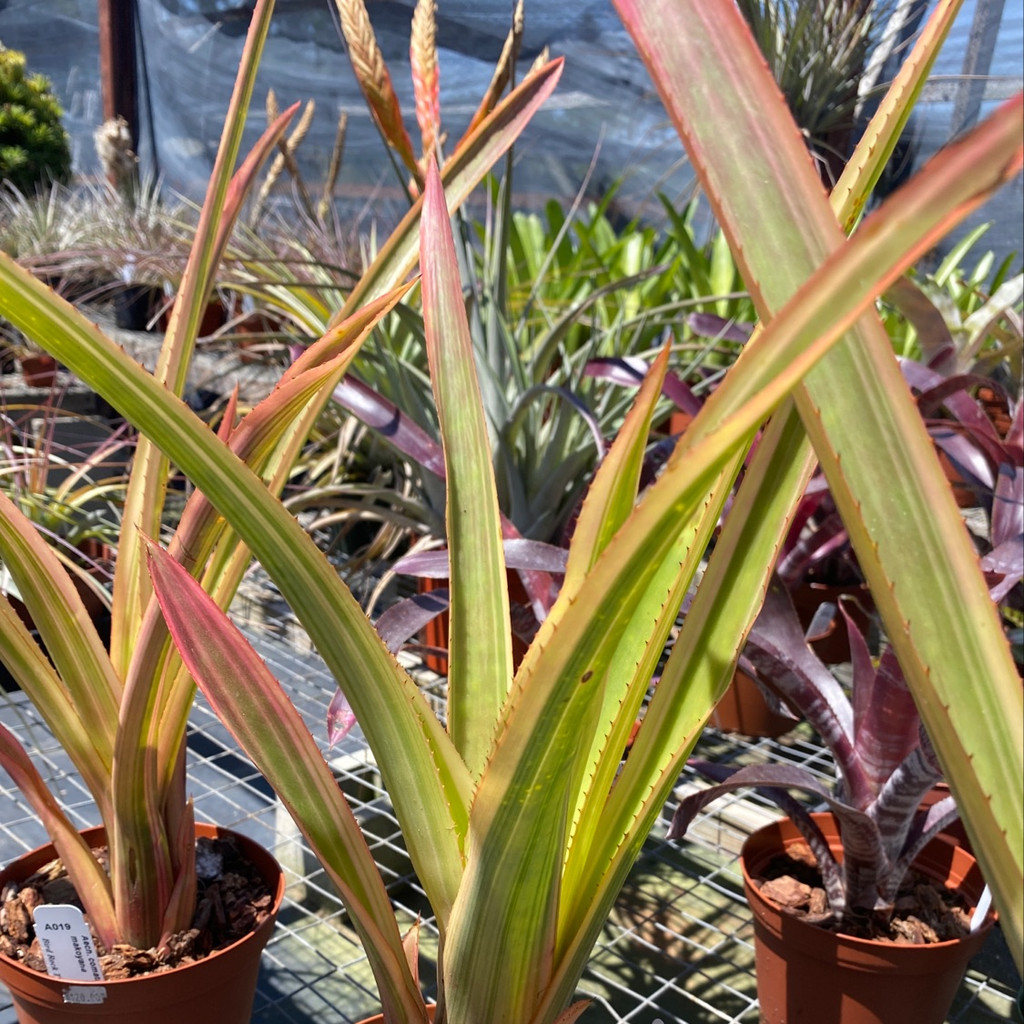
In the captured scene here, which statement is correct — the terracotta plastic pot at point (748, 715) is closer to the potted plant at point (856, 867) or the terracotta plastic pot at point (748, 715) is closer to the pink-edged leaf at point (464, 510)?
the potted plant at point (856, 867)

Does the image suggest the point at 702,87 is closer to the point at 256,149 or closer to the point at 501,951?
the point at 501,951

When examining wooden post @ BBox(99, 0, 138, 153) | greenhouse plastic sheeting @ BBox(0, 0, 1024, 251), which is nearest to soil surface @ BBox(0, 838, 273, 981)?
greenhouse plastic sheeting @ BBox(0, 0, 1024, 251)

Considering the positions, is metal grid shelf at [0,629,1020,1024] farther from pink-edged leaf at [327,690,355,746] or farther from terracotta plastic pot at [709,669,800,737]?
pink-edged leaf at [327,690,355,746]

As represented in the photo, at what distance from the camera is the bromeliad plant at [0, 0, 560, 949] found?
579 mm

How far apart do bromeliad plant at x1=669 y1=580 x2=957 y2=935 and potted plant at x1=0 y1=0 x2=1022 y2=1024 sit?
194 mm

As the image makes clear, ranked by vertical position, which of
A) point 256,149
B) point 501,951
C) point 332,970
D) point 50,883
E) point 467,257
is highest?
point 256,149

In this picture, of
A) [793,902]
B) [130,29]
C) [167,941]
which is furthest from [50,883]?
[130,29]

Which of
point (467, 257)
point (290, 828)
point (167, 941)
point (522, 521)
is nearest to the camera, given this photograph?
point (167, 941)

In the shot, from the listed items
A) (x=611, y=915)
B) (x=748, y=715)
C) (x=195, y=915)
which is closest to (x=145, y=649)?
(x=195, y=915)

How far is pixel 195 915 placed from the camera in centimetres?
67

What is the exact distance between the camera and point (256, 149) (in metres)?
0.68

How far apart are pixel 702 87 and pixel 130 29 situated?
14.8ft

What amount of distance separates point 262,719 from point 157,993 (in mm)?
286

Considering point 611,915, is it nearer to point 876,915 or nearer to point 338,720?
point 876,915
